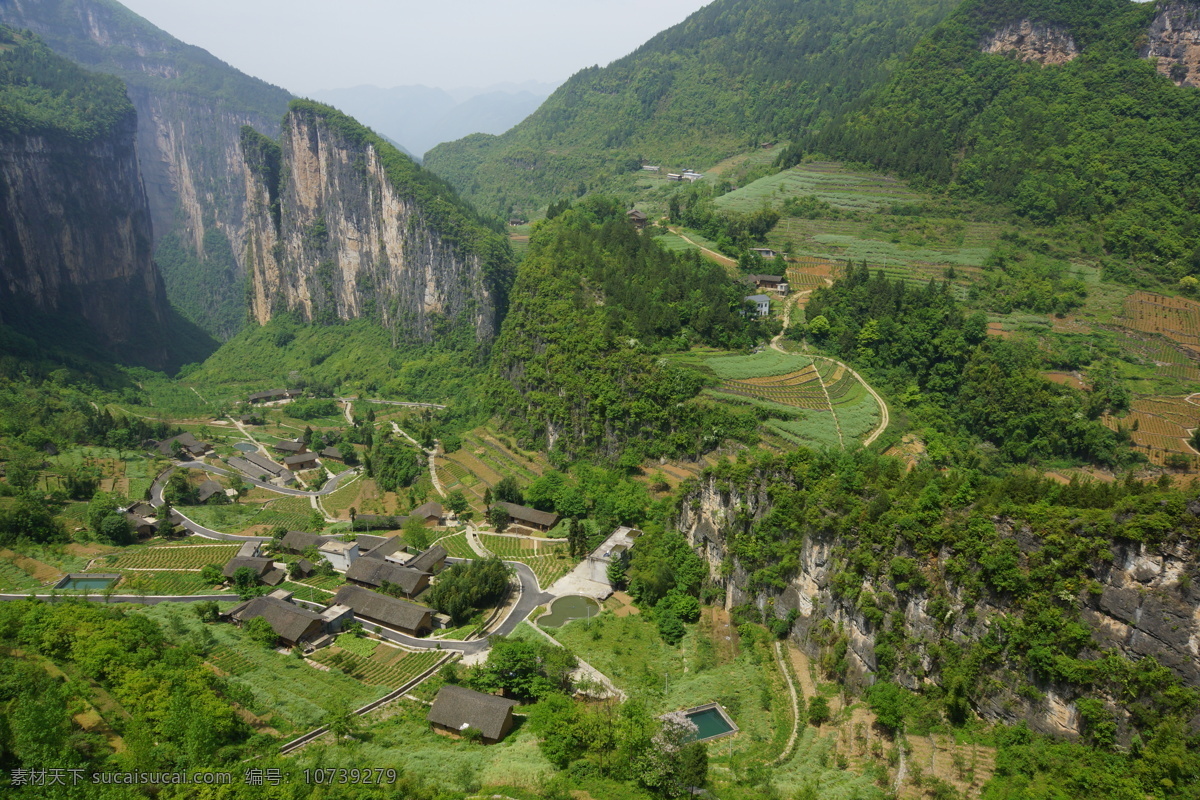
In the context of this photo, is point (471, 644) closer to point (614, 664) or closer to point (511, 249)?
point (614, 664)

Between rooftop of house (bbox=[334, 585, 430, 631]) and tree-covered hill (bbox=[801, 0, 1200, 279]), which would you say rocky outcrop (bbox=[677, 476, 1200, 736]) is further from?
tree-covered hill (bbox=[801, 0, 1200, 279])

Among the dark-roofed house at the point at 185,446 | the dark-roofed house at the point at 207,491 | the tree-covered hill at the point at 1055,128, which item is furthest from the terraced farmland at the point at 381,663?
the tree-covered hill at the point at 1055,128

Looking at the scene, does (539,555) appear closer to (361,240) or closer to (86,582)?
A: (86,582)

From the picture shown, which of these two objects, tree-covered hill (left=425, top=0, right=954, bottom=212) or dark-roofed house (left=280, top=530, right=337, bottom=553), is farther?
tree-covered hill (left=425, top=0, right=954, bottom=212)

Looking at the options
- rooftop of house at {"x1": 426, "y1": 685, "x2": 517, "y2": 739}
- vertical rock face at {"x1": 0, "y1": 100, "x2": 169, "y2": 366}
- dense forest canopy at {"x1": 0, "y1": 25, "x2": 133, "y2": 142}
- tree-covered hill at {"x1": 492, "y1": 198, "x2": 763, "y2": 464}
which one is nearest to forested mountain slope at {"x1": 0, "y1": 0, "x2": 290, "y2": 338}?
vertical rock face at {"x1": 0, "y1": 100, "x2": 169, "y2": 366}

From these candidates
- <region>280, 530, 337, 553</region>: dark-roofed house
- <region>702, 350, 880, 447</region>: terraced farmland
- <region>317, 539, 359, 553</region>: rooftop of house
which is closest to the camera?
<region>702, 350, 880, 447</region>: terraced farmland

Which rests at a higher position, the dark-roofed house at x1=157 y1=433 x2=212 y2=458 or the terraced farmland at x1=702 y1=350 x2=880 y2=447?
the terraced farmland at x1=702 y1=350 x2=880 y2=447
